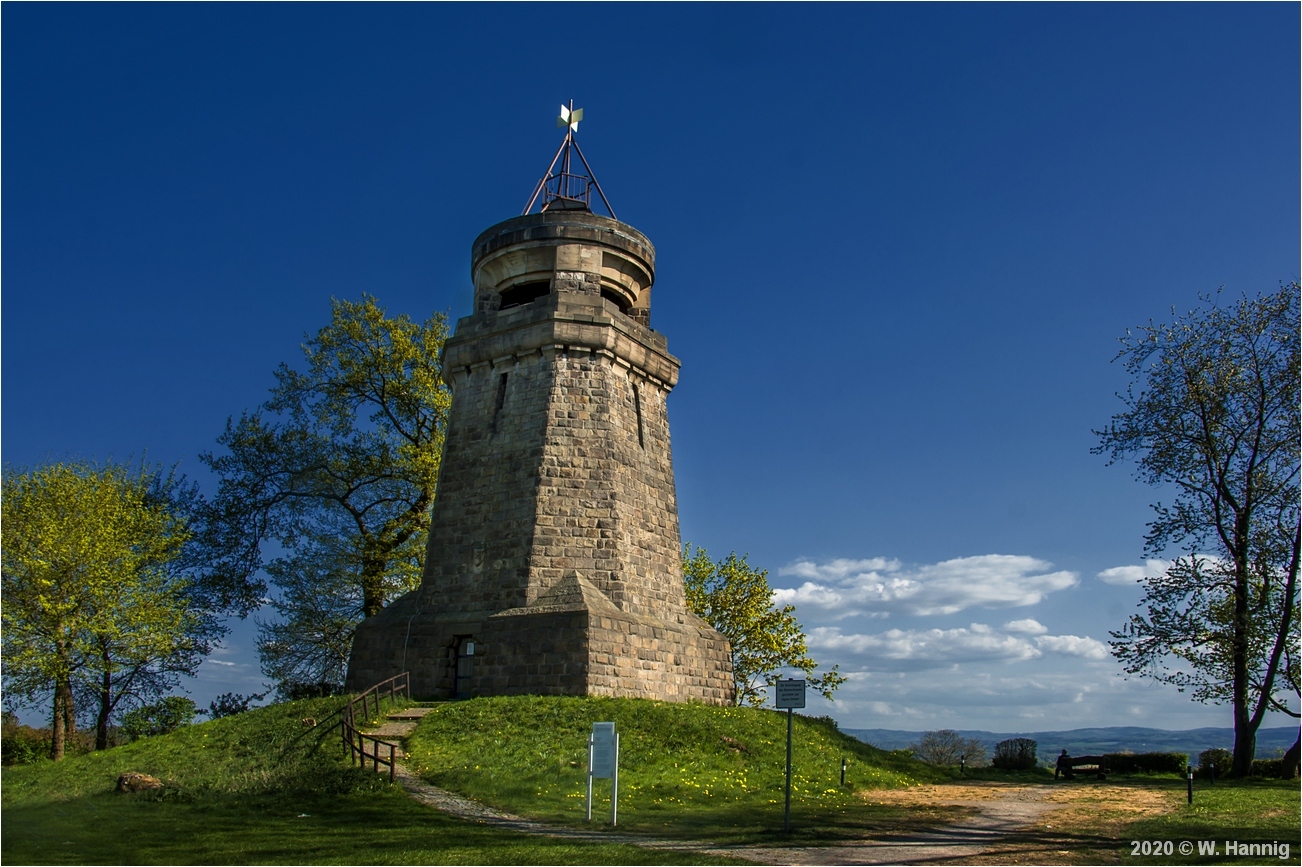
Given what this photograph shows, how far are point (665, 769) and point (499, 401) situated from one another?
35.2ft

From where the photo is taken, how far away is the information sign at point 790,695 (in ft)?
37.0

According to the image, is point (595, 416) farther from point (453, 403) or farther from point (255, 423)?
point (255, 423)

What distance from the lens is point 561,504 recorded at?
836 inches

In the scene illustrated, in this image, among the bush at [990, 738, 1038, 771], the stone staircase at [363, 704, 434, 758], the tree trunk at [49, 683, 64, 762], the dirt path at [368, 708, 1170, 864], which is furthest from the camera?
the bush at [990, 738, 1038, 771]

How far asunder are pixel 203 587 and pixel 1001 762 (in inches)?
925

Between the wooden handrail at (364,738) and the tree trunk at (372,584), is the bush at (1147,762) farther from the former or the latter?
the tree trunk at (372,584)

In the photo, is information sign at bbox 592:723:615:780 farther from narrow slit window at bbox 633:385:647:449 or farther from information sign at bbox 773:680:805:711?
narrow slit window at bbox 633:385:647:449

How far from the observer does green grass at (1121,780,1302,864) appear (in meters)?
9.59

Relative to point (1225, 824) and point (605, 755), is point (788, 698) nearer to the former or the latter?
point (605, 755)

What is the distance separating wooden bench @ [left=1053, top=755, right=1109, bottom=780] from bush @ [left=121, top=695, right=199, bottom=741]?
72.3 ft

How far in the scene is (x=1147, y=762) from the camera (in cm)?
2284

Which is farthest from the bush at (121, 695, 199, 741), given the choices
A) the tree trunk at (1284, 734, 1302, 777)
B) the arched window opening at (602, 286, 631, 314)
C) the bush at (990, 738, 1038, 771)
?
the tree trunk at (1284, 734, 1302, 777)

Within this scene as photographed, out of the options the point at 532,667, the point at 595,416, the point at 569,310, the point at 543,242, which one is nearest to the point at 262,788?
the point at 532,667

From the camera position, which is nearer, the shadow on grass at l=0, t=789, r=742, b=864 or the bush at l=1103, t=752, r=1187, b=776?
the shadow on grass at l=0, t=789, r=742, b=864
